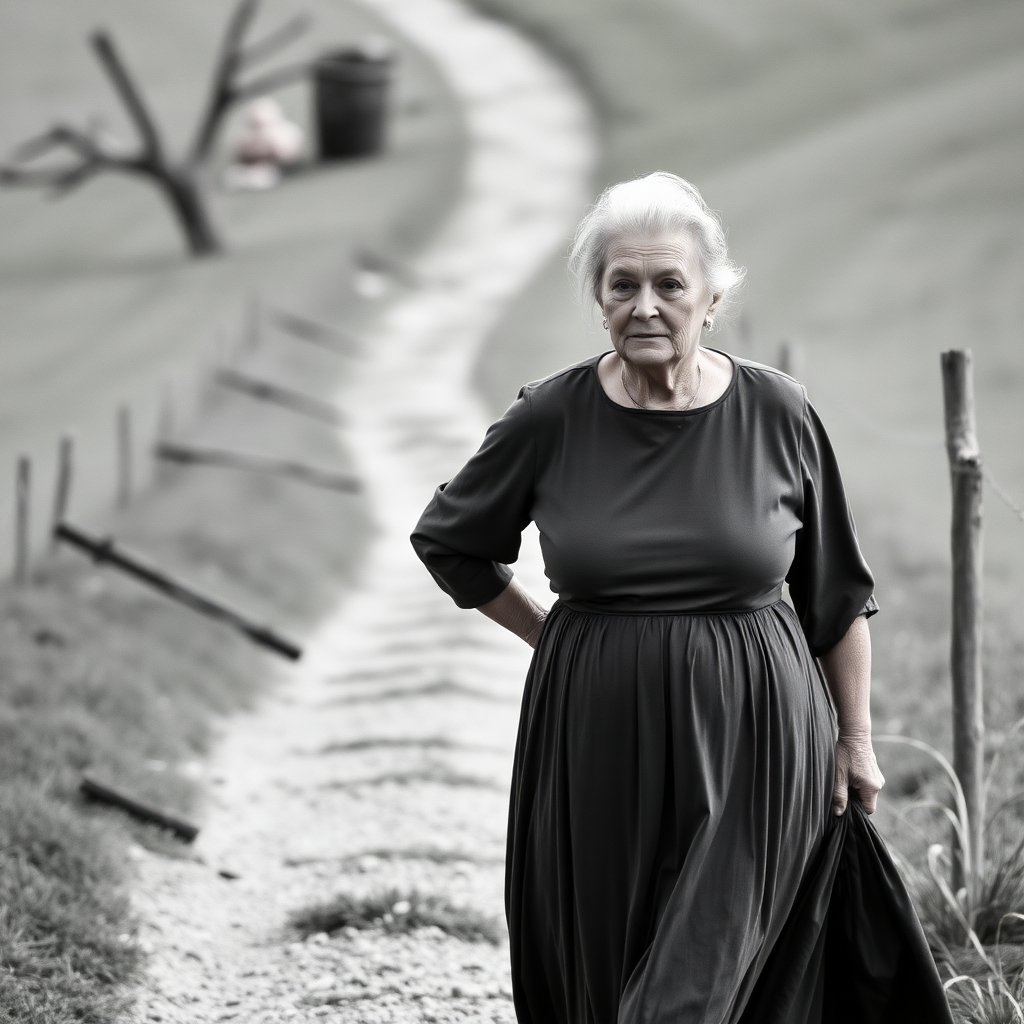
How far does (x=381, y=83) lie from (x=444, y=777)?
22051 millimetres

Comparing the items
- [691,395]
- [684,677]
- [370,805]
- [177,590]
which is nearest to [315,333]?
[177,590]

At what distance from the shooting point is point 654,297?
3.28 meters

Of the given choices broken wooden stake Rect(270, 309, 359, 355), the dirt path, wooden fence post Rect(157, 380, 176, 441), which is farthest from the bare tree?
wooden fence post Rect(157, 380, 176, 441)

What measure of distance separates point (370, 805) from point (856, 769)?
3.57m

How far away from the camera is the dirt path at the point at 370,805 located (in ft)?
16.0

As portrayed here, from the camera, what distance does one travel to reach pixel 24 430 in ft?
50.5

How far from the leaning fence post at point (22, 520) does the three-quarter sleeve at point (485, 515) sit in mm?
5276

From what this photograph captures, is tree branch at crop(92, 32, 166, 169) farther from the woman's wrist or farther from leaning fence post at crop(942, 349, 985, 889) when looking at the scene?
the woman's wrist

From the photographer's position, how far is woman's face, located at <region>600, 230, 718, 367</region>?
3271 millimetres

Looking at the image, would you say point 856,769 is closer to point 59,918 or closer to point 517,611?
point 517,611

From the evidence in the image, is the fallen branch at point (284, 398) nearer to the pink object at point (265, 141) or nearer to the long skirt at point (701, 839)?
the long skirt at point (701, 839)

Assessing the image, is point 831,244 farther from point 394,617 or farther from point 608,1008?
point 608,1008

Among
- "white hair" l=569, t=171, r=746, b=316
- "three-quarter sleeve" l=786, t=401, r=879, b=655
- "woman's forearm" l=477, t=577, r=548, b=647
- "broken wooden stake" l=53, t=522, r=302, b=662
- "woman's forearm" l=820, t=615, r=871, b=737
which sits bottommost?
"broken wooden stake" l=53, t=522, r=302, b=662

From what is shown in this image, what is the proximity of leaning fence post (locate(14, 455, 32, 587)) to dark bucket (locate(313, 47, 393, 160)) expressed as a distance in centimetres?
1934
